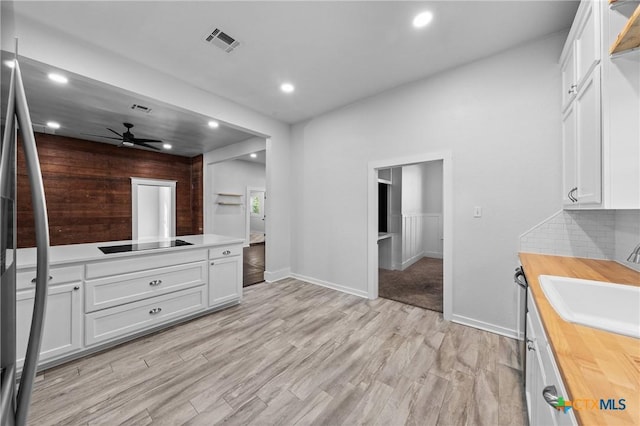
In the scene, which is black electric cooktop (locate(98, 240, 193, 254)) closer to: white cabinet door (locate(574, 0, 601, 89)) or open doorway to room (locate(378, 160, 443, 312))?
open doorway to room (locate(378, 160, 443, 312))

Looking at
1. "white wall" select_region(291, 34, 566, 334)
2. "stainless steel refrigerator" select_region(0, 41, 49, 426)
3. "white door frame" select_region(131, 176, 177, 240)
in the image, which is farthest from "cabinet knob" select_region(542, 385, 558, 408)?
"white door frame" select_region(131, 176, 177, 240)

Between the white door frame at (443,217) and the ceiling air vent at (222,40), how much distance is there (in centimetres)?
215

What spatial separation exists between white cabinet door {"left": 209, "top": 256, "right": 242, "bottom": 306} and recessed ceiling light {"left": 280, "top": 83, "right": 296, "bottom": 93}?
92.1 inches

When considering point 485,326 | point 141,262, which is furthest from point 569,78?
point 141,262

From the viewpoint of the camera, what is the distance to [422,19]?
208cm

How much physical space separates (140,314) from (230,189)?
568cm

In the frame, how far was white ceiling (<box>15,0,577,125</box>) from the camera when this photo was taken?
1.97 metres

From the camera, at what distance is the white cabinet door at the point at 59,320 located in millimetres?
1817

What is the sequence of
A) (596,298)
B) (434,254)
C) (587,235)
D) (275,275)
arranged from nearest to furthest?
(596,298) → (587,235) → (275,275) → (434,254)

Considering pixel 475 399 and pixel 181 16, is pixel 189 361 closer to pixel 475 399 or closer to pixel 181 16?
pixel 475 399

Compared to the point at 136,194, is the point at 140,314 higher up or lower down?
lower down

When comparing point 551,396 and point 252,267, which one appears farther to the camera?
point 252,267

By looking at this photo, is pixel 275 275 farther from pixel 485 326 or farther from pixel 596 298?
pixel 596 298

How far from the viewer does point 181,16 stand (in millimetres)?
2072
